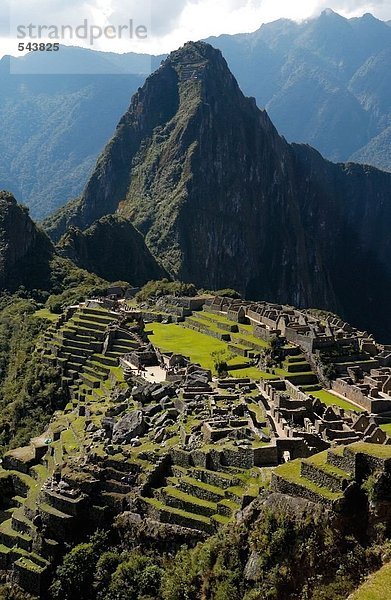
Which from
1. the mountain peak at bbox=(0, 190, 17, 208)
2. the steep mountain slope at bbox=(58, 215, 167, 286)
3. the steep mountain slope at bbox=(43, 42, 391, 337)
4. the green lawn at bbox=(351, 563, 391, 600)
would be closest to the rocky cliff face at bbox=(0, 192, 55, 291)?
the mountain peak at bbox=(0, 190, 17, 208)

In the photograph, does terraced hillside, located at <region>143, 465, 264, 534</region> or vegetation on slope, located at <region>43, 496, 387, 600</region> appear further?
terraced hillside, located at <region>143, 465, 264, 534</region>

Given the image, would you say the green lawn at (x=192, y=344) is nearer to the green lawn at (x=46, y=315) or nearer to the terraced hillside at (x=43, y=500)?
the terraced hillside at (x=43, y=500)

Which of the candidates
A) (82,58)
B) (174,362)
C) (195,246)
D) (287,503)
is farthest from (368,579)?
(82,58)

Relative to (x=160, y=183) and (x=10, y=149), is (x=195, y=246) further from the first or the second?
(x=10, y=149)

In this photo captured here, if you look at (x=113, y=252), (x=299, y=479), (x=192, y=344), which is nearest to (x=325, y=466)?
(x=299, y=479)

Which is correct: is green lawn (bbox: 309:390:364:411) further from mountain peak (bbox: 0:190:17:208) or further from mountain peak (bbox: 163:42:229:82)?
mountain peak (bbox: 163:42:229:82)

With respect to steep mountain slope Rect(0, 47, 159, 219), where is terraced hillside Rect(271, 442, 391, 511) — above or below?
below
